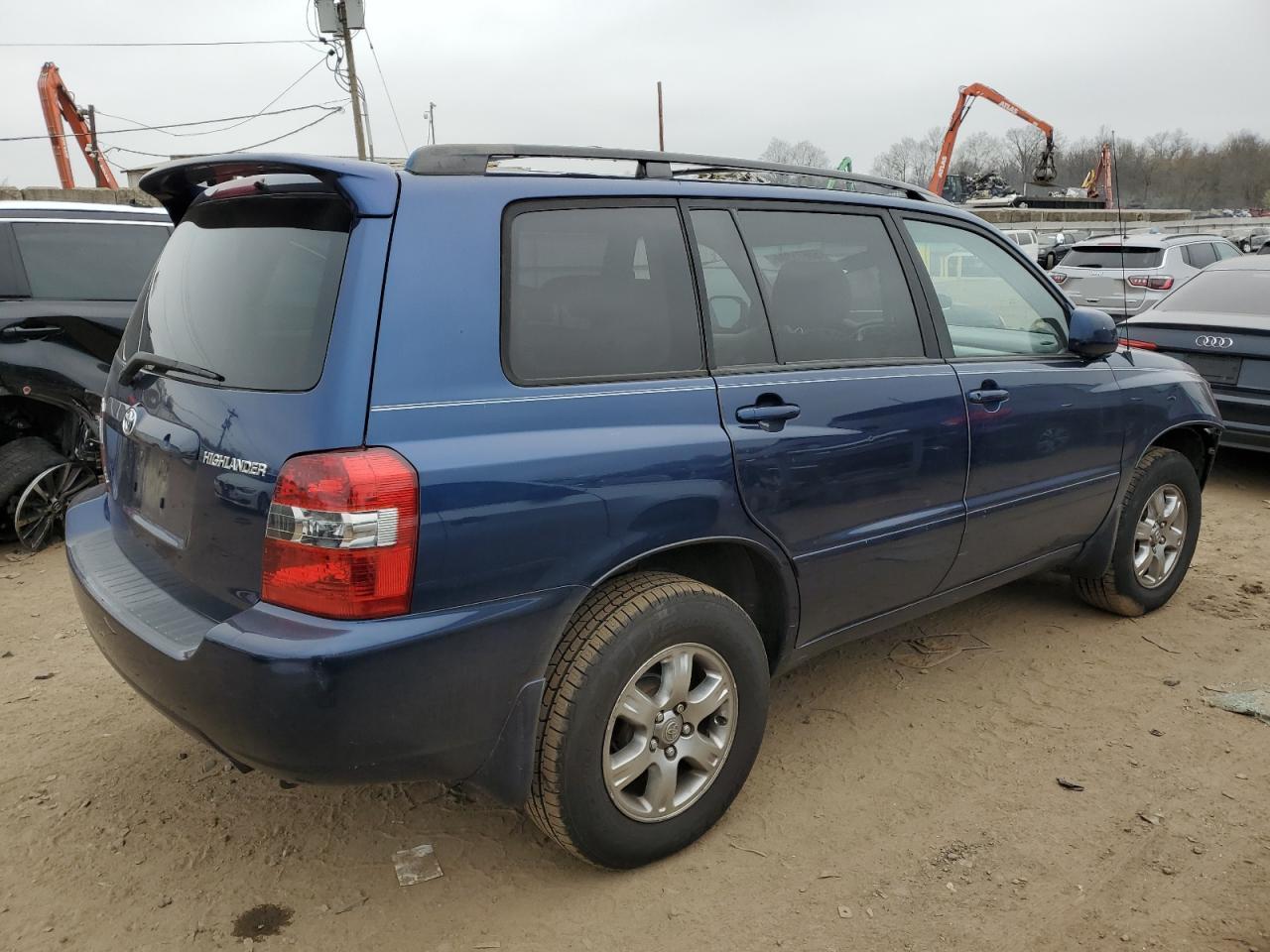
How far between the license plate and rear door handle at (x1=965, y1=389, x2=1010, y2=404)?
4.15 meters

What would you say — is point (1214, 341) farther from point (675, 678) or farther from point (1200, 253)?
point (1200, 253)

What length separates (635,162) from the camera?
270cm

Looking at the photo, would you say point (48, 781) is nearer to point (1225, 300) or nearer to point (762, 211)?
point (762, 211)

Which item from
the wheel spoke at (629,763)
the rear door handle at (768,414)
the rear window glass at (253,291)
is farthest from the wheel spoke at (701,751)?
the rear window glass at (253,291)

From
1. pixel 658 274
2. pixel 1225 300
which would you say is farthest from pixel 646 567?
pixel 1225 300

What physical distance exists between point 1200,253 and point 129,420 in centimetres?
1561

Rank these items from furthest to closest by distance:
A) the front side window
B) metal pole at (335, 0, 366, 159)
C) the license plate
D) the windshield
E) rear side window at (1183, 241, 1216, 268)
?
metal pole at (335, 0, 366, 159)
rear side window at (1183, 241, 1216, 268)
the windshield
the license plate
the front side window

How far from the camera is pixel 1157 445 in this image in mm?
4336

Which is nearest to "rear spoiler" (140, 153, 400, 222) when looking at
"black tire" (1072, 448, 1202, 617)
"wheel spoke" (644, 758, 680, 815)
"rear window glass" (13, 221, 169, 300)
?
"wheel spoke" (644, 758, 680, 815)

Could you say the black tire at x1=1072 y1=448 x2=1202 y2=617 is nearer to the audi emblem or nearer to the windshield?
the audi emblem

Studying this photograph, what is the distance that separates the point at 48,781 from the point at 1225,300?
770cm

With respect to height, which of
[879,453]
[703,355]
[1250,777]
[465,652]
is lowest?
[1250,777]

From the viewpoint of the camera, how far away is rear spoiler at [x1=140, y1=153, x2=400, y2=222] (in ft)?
7.02

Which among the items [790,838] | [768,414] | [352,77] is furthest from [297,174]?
[352,77]
